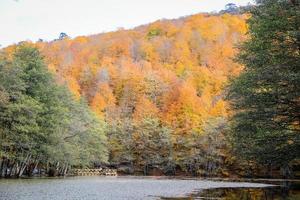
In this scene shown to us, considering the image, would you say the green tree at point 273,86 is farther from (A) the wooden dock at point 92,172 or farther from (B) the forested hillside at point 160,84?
(A) the wooden dock at point 92,172

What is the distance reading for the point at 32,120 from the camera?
2080 inches

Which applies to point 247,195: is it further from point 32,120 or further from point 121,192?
point 32,120

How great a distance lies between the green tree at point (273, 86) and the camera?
1054 inches

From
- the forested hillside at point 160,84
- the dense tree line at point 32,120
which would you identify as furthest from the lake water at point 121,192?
the forested hillside at point 160,84

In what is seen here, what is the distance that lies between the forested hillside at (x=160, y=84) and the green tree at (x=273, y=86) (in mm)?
16201

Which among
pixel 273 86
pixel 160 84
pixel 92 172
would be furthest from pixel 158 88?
pixel 273 86

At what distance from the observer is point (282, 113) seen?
28812 millimetres

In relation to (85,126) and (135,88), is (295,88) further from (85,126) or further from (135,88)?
(135,88)

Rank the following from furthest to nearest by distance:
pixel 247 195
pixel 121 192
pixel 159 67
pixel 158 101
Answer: pixel 159 67, pixel 158 101, pixel 121 192, pixel 247 195

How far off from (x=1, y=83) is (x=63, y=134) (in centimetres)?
1728

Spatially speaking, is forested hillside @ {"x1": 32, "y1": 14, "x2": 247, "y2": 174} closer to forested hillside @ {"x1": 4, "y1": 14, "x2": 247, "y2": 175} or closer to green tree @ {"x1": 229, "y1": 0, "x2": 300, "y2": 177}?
forested hillside @ {"x1": 4, "y1": 14, "x2": 247, "y2": 175}

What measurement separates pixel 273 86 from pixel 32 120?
33068 mm

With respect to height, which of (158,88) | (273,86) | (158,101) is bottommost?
(273,86)

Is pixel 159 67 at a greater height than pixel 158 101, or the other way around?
pixel 159 67
